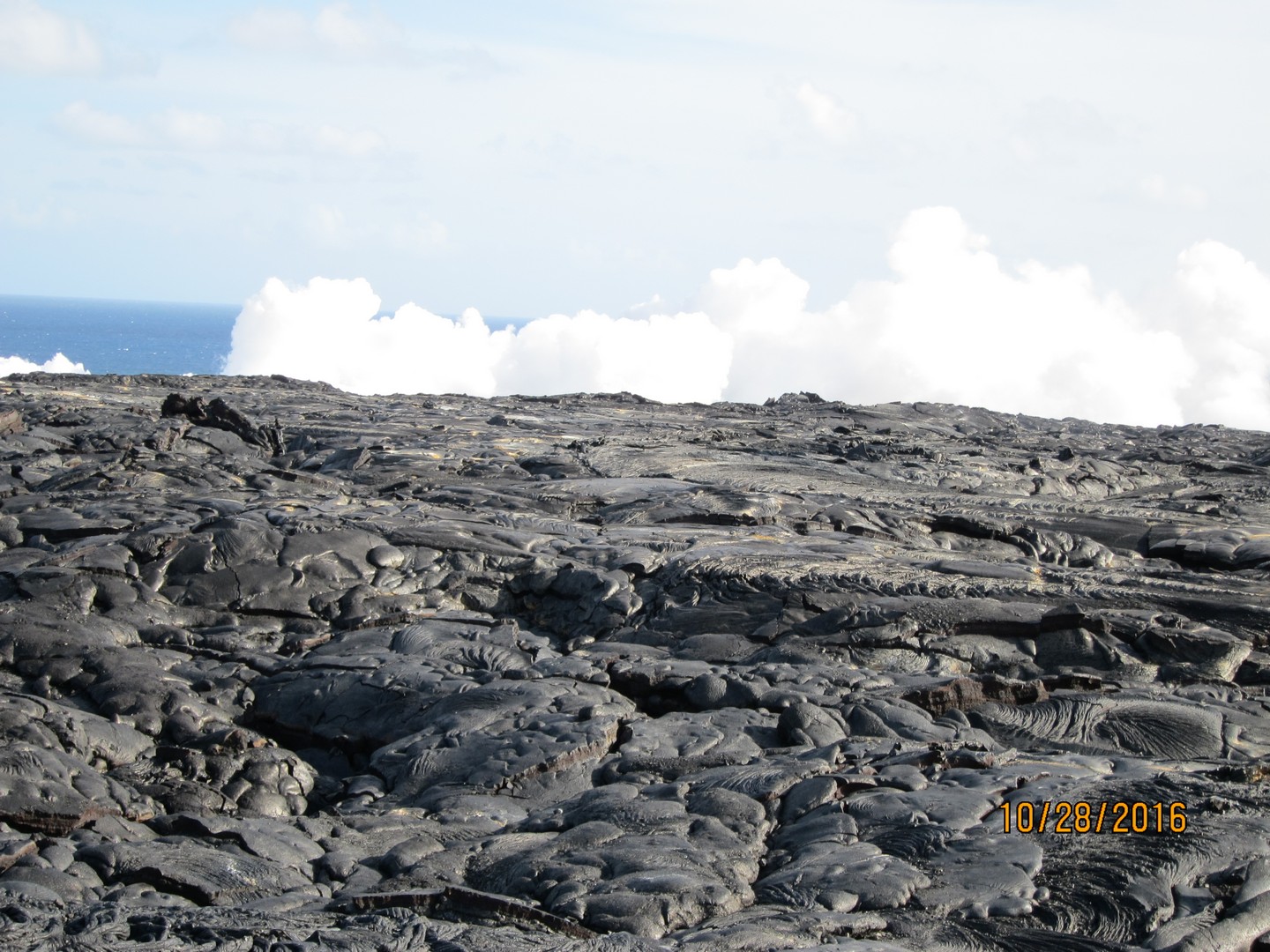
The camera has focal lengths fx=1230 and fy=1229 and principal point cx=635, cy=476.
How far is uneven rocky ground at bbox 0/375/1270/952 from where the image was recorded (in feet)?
17.3

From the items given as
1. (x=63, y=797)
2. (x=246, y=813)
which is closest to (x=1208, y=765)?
(x=246, y=813)

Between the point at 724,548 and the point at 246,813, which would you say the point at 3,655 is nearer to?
the point at 246,813

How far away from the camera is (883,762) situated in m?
6.93

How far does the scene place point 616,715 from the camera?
7.95m
